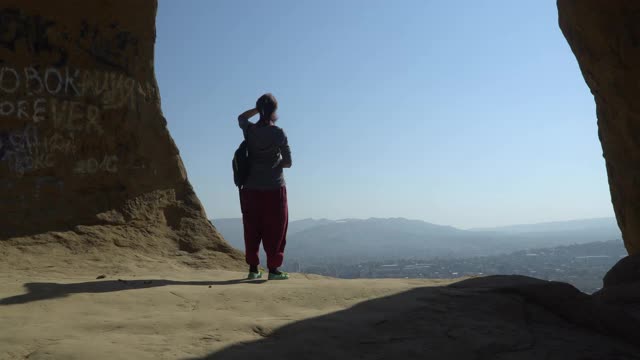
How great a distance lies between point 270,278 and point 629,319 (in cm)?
264

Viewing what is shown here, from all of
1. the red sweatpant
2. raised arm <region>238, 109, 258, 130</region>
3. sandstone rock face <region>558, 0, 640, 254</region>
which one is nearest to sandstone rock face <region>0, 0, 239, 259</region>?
the red sweatpant

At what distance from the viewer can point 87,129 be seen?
21.1ft

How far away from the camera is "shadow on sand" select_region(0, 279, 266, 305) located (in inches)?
130

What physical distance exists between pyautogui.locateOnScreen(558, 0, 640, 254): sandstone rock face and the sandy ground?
13.2ft

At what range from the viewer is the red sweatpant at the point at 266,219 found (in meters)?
4.84

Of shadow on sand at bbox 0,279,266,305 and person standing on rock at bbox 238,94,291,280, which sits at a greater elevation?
person standing on rock at bbox 238,94,291,280

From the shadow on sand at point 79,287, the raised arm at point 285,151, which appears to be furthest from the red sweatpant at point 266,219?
the shadow on sand at point 79,287

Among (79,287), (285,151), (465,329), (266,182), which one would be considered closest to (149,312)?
(79,287)

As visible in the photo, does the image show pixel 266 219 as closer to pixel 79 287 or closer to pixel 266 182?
pixel 266 182

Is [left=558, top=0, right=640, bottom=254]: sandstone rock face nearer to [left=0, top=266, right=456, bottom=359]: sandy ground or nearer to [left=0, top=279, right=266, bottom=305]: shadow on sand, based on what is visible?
[left=0, top=266, right=456, bottom=359]: sandy ground

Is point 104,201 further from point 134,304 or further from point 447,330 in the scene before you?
point 447,330

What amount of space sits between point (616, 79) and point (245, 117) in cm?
475

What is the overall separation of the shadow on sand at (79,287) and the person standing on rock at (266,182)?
0.42m

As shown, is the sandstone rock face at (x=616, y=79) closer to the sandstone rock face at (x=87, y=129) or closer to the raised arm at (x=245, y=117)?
the raised arm at (x=245, y=117)
